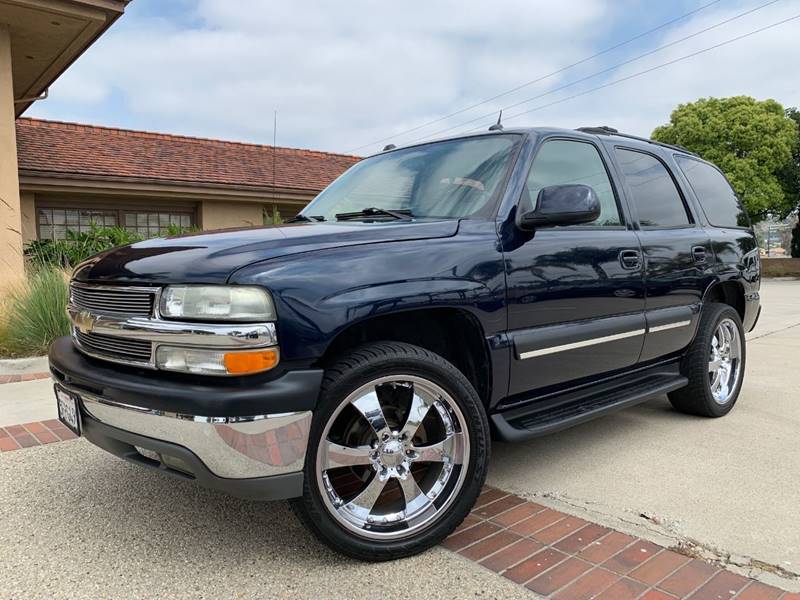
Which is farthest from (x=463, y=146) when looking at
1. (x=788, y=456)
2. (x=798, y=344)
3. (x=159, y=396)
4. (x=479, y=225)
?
(x=798, y=344)

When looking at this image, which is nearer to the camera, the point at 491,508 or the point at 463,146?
the point at 491,508

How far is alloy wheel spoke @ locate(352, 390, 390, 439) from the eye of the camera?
2492 mm

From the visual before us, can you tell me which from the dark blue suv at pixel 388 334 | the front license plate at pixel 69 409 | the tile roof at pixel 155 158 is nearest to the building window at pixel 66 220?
the tile roof at pixel 155 158

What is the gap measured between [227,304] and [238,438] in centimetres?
46

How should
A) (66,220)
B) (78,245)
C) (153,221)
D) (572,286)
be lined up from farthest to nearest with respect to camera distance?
(153,221)
(66,220)
(78,245)
(572,286)

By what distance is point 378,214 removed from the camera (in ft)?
11.0

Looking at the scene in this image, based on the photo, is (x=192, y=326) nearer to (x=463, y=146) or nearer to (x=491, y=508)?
(x=491, y=508)

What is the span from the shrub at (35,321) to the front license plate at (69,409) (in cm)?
418

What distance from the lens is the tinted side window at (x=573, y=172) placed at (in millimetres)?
3385

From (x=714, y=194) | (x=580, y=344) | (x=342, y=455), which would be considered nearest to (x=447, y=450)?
(x=342, y=455)

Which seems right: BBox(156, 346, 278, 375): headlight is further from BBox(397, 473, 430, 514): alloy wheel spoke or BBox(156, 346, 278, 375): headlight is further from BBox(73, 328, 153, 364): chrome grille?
BBox(397, 473, 430, 514): alloy wheel spoke

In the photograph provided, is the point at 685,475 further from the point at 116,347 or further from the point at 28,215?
the point at 28,215

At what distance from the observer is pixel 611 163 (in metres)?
3.92

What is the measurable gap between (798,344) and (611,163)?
5328 mm
